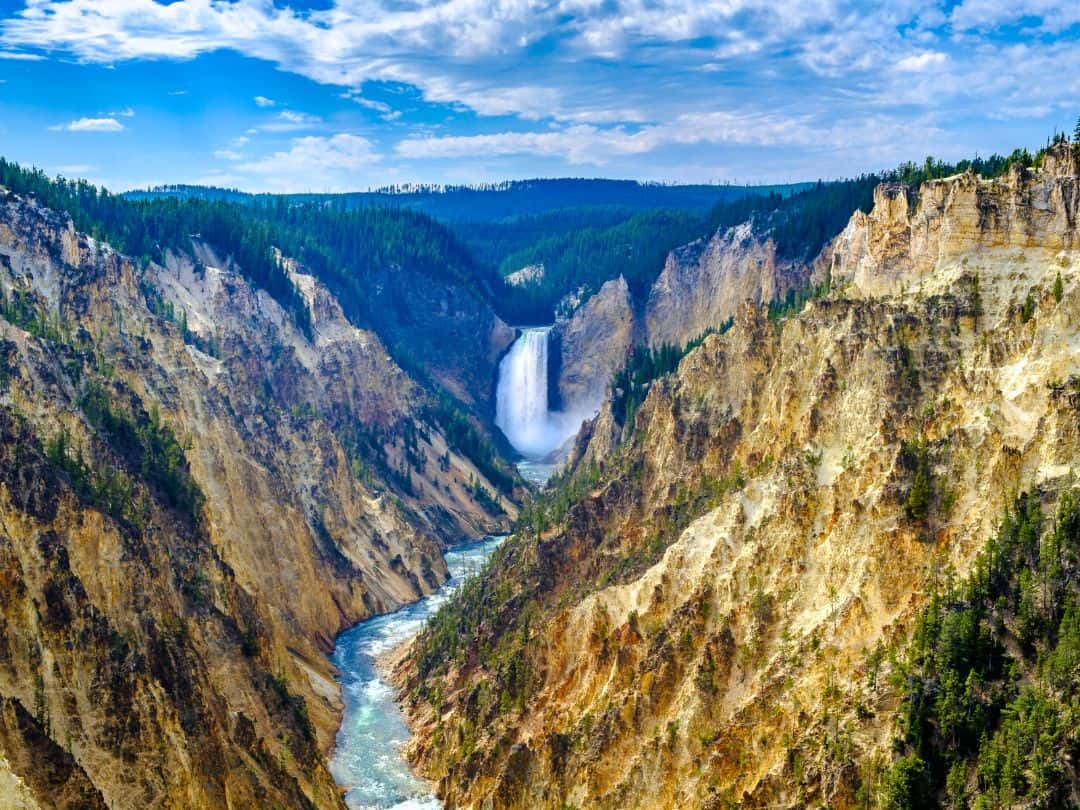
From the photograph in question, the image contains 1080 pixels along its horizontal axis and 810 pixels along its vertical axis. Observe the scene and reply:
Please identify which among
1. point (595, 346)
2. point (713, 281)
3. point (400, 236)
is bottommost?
point (595, 346)

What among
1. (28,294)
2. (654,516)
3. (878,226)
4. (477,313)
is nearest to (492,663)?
(654,516)

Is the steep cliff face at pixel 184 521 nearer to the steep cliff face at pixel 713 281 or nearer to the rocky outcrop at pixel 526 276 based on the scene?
the steep cliff face at pixel 713 281

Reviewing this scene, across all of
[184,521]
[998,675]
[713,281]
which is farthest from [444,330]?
[998,675]

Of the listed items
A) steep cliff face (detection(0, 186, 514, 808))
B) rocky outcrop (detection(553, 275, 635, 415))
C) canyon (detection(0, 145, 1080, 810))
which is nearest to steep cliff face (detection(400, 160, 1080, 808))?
canyon (detection(0, 145, 1080, 810))

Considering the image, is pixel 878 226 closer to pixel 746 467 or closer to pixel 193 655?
pixel 746 467

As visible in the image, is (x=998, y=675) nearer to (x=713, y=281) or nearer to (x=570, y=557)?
(x=570, y=557)

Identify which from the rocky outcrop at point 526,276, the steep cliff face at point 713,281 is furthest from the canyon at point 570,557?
the rocky outcrop at point 526,276
